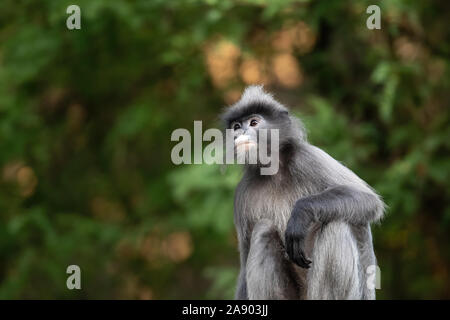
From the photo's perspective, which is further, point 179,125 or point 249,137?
point 179,125

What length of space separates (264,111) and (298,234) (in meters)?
1.00

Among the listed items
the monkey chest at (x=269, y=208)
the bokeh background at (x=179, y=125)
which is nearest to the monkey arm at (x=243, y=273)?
the monkey chest at (x=269, y=208)

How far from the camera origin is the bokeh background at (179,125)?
7.23 m

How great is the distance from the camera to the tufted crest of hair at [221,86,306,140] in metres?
4.61

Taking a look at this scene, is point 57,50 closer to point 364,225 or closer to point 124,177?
point 124,177

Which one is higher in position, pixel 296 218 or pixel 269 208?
pixel 269 208

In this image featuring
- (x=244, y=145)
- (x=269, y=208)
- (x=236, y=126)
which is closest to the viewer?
(x=244, y=145)

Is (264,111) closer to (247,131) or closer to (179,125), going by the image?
(247,131)

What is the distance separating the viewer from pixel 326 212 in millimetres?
4027

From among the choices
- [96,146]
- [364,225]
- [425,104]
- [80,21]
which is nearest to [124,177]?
[96,146]

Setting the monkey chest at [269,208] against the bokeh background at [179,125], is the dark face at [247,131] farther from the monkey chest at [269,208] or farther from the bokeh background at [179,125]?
the bokeh background at [179,125]

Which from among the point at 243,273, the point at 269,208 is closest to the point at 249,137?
the point at 269,208

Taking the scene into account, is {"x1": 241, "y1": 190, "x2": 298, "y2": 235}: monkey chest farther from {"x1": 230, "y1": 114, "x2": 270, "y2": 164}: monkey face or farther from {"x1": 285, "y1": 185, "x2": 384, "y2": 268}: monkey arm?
{"x1": 285, "y1": 185, "x2": 384, "y2": 268}: monkey arm

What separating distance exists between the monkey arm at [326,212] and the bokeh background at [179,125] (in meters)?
2.66
